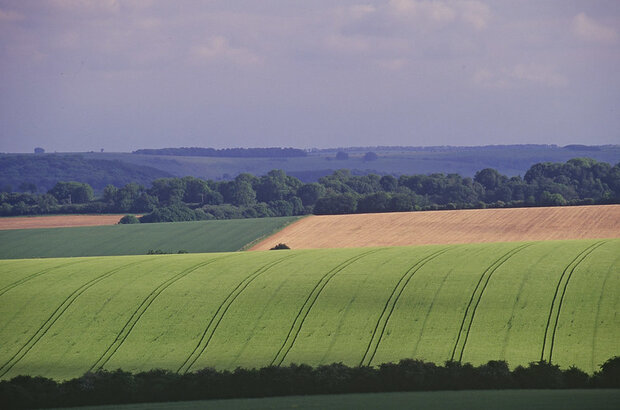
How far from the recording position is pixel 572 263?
2008 inches

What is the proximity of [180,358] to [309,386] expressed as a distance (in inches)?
366

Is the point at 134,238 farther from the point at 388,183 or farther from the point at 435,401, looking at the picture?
the point at 388,183

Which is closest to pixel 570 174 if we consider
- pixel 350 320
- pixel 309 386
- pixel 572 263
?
pixel 572 263

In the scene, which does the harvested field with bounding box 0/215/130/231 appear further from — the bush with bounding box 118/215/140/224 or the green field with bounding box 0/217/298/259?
the green field with bounding box 0/217/298/259

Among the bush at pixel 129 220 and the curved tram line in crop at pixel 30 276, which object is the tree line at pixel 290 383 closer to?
the curved tram line in crop at pixel 30 276

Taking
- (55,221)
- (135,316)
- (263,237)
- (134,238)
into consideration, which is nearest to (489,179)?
(263,237)

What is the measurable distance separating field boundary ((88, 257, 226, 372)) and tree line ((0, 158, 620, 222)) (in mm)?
65919

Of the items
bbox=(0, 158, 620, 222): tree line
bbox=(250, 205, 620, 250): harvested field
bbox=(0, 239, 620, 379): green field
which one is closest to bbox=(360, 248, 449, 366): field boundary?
bbox=(0, 239, 620, 379): green field

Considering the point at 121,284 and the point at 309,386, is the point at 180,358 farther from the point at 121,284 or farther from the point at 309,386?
the point at 121,284

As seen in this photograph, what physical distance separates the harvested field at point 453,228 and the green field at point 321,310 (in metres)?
22.6

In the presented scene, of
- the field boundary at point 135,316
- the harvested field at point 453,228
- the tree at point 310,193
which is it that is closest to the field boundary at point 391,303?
the field boundary at point 135,316

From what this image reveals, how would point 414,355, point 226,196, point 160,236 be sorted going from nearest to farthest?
point 414,355 → point 160,236 → point 226,196

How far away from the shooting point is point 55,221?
116312mm

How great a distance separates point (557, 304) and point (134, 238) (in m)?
61.1
